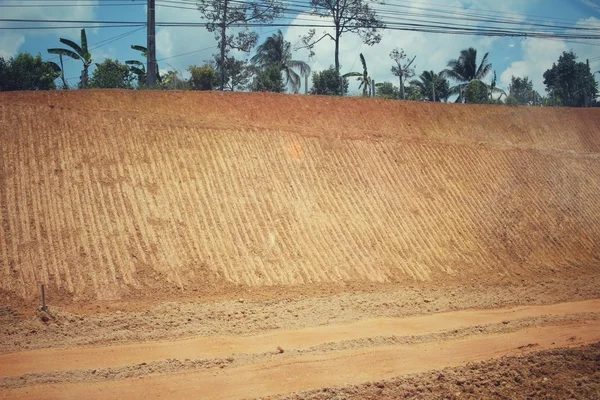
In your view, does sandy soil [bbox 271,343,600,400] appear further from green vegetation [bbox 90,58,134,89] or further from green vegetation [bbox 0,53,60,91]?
green vegetation [bbox 0,53,60,91]

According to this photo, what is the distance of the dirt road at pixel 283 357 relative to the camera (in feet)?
25.4

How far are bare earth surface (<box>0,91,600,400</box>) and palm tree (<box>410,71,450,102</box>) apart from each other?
22354mm

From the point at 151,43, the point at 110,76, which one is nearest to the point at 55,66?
the point at 110,76

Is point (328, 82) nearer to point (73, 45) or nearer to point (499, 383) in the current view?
point (73, 45)

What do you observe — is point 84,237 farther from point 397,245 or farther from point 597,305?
point 597,305

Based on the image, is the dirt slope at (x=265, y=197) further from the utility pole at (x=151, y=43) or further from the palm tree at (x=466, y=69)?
the palm tree at (x=466, y=69)

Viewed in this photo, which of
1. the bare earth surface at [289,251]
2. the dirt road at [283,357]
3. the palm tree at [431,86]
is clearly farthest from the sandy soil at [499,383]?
the palm tree at [431,86]

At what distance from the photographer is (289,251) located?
14.6m

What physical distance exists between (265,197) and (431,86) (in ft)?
115

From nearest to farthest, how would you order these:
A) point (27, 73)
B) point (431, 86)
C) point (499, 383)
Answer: point (499, 383)
point (27, 73)
point (431, 86)

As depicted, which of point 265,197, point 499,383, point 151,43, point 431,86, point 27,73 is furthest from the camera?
point 431,86

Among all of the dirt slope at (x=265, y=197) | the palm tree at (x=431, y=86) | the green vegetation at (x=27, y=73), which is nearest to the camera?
the dirt slope at (x=265, y=197)

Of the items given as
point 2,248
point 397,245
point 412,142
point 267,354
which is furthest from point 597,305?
point 2,248

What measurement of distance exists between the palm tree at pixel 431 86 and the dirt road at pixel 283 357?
36.3 m
